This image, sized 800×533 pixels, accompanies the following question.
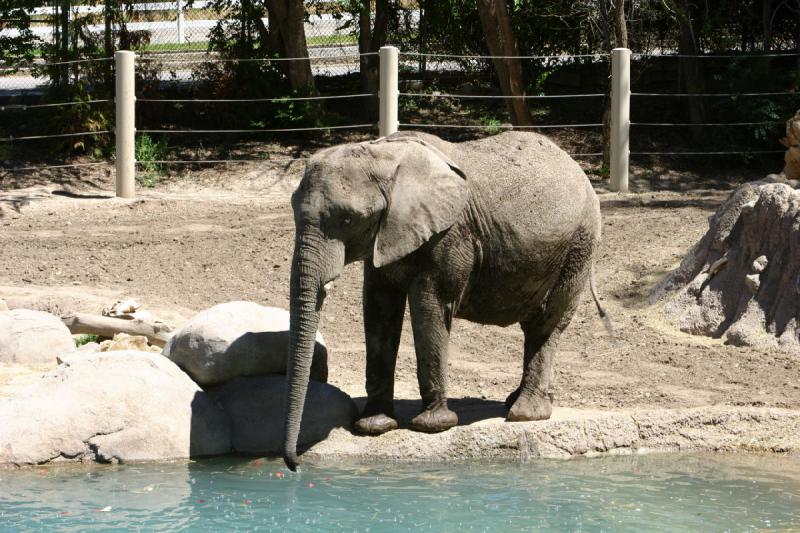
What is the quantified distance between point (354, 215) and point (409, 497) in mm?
1593

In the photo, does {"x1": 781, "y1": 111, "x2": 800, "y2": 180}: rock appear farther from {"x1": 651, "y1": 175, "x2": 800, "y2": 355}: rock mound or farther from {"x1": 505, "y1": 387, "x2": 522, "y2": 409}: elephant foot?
{"x1": 505, "y1": 387, "x2": 522, "y2": 409}: elephant foot

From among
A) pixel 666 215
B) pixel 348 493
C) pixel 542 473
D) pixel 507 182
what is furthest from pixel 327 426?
pixel 666 215

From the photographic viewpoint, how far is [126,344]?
946 centimetres

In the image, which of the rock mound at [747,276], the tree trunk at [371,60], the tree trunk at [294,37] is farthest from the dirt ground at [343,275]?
the tree trunk at [371,60]

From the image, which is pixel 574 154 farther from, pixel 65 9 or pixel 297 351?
pixel 297 351

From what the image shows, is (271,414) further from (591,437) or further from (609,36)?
(609,36)

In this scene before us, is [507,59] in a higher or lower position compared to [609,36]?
lower

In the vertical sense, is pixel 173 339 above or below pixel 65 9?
below

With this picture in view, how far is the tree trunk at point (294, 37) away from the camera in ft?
58.3

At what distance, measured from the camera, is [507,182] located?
303 inches

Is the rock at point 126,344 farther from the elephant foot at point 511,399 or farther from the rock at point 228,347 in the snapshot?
the elephant foot at point 511,399

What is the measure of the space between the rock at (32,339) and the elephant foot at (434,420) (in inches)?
129

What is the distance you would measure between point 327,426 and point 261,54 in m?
12.1

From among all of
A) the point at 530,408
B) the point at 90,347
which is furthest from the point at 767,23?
the point at 90,347
